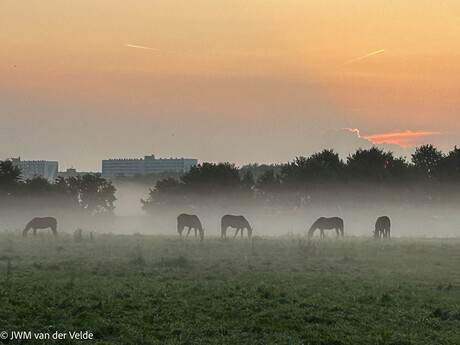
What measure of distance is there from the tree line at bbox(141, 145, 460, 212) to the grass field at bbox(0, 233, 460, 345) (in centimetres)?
5166

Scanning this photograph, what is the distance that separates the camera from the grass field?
12164 millimetres

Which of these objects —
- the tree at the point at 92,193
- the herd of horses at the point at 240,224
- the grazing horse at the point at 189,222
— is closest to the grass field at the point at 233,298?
the herd of horses at the point at 240,224

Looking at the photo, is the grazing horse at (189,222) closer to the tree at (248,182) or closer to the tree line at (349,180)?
the tree line at (349,180)

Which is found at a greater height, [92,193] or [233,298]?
[92,193]

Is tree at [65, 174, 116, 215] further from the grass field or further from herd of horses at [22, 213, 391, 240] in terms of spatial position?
the grass field

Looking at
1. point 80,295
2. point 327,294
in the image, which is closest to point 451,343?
point 327,294

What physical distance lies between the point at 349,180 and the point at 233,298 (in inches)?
2513

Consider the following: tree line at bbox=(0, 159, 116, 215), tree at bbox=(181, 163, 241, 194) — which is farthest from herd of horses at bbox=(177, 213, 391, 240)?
tree line at bbox=(0, 159, 116, 215)

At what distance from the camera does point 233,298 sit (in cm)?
1505

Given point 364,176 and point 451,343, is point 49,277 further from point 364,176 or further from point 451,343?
point 364,176

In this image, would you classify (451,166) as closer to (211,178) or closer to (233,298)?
(211,178)

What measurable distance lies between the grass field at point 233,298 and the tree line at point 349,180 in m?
51.7

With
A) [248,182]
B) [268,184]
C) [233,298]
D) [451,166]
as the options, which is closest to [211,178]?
[248,182]

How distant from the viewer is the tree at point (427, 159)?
256 feet
